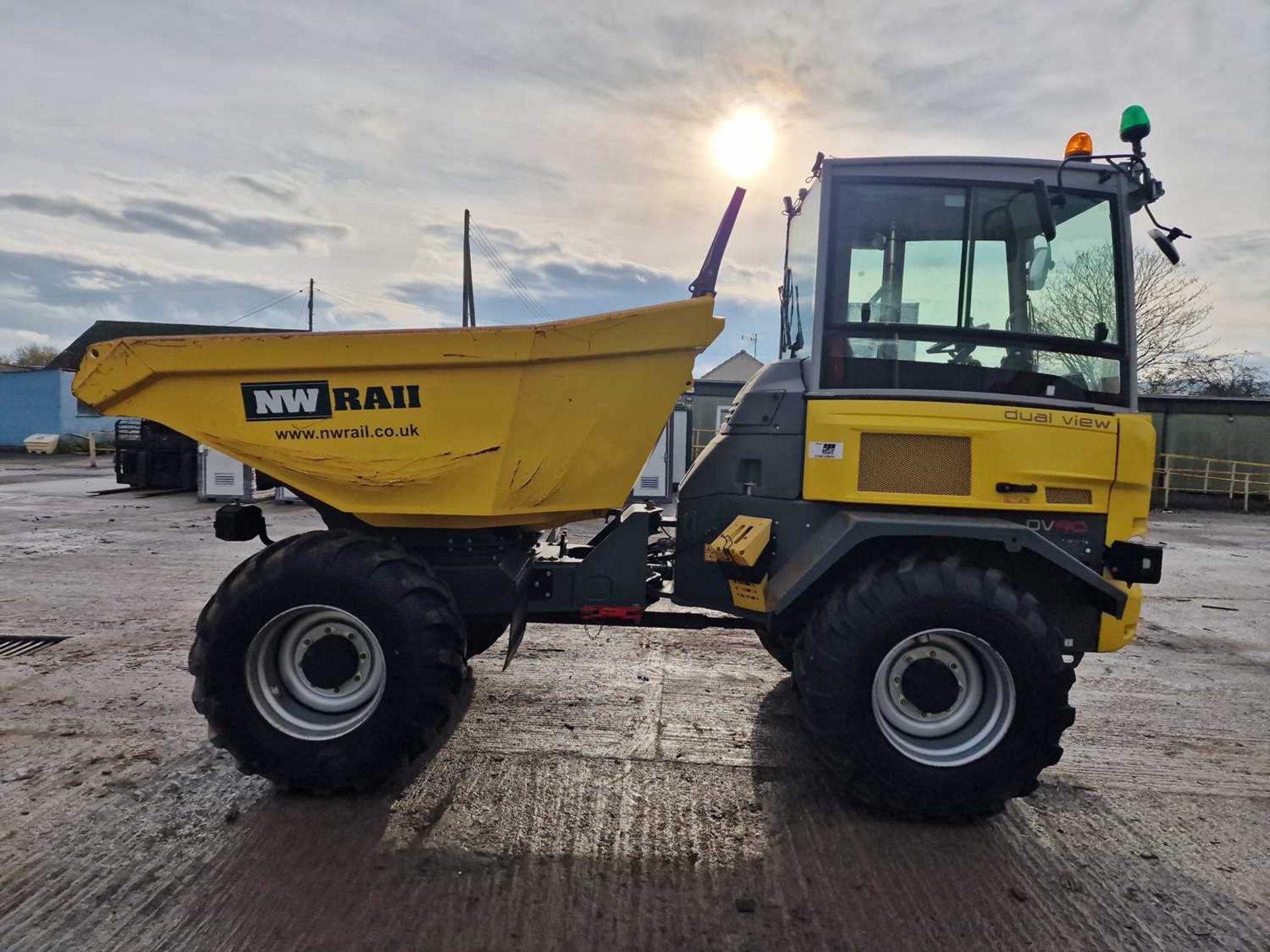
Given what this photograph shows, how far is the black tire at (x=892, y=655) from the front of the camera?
3.15 metres

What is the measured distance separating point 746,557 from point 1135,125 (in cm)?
254

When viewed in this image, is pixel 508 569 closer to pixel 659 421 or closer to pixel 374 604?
pixel 374 604

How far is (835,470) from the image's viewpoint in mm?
3389

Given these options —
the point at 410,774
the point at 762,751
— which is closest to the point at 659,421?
the point at 762,751

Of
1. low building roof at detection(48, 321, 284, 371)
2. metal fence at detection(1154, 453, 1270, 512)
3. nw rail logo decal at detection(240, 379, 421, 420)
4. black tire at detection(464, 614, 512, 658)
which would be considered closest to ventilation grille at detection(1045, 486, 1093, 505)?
black tire at detection(464, 614, 512, 658)

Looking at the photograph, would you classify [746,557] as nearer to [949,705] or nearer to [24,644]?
[949,705]

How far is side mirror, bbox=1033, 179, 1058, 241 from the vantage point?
10.6 ft

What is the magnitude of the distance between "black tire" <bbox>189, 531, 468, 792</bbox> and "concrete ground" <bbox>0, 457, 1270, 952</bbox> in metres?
0.18

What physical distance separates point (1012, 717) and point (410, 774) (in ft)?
8.74

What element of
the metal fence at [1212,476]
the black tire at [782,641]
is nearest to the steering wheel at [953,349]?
the black tire at [782,641]

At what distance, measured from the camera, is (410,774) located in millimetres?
3574

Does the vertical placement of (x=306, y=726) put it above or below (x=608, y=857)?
above

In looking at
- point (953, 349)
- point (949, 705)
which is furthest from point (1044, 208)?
point (949, 705)

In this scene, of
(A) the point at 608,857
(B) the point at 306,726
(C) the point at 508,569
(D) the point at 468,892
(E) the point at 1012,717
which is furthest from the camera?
(C) the point at 508,569
